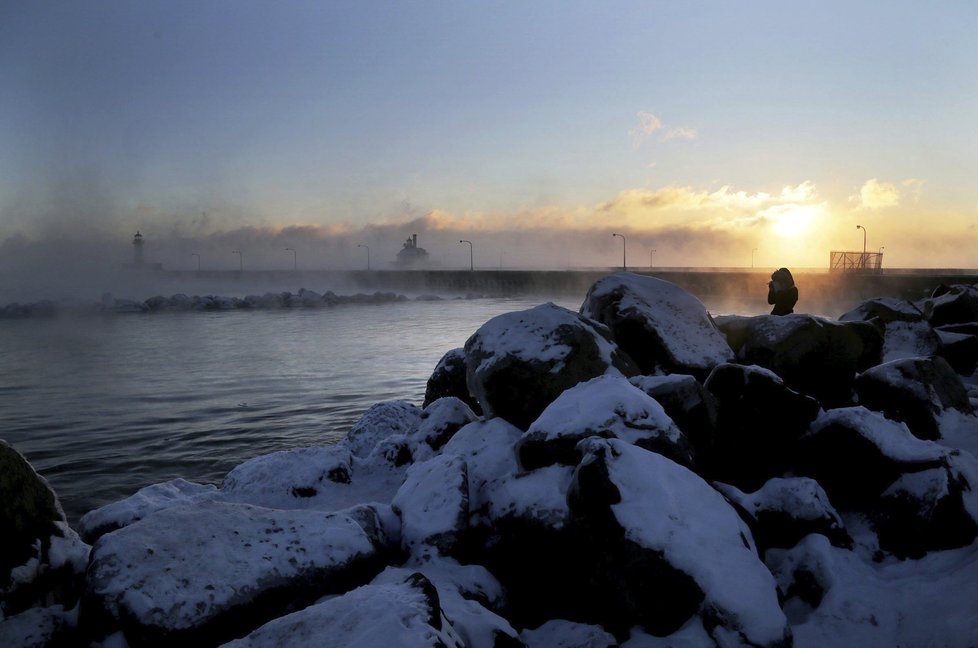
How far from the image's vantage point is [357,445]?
26.9 feet

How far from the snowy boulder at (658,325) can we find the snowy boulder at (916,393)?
1.54 meters

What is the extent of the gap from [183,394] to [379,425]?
7619mm

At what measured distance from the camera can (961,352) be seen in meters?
10.7

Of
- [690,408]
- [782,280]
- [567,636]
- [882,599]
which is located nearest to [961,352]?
[782,280]

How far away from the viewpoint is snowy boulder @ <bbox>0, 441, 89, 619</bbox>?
3.71 m

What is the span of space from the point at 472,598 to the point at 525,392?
240 centimetres

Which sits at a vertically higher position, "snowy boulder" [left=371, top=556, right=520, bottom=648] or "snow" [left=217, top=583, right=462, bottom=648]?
"snow" [left=217, top=583, right=462, bottom=648]

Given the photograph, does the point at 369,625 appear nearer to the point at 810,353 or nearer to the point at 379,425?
the point at 379,425

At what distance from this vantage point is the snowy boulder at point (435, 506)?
14.5 ft

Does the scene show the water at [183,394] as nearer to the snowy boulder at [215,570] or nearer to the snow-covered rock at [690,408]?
the snowy boulder at [215,570]

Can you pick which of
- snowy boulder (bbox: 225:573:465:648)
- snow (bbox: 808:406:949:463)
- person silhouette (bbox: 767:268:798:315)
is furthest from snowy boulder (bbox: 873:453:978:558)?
person silhouette (bbox: 767:268:798:315)

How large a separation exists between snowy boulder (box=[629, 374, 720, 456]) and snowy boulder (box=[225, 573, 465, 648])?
3.03 m

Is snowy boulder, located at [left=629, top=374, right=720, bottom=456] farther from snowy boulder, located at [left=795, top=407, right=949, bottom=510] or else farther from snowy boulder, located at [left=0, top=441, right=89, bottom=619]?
snowy boulder, located at [left=0, top=441, right=89, bottom=619]

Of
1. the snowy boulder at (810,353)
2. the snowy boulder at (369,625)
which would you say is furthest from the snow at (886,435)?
the snowy boulder at (369,625)
